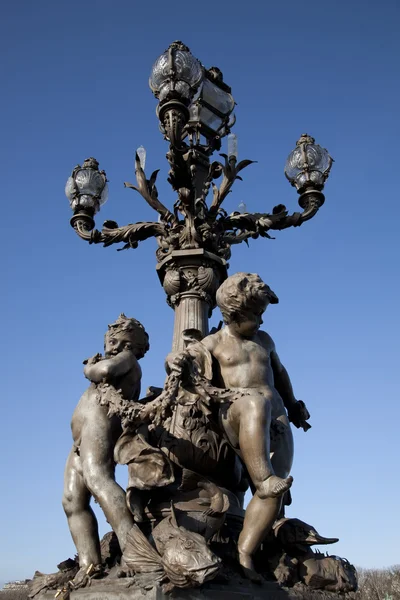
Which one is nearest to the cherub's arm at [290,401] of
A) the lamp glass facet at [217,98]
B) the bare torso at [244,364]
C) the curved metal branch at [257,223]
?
the bare torso at [244,364]

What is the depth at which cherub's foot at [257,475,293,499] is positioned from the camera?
3578 millimetres

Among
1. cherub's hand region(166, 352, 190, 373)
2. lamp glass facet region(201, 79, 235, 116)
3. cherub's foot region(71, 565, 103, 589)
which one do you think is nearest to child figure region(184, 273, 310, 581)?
cherub's hand region(166, 352, 190, 373)

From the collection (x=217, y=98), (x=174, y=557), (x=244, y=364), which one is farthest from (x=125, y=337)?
(x=217, y=98)

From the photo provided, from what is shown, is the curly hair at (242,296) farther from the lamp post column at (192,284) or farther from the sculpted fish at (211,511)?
the lamp post column at (192,284)

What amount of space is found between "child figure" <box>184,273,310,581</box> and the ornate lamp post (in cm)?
118

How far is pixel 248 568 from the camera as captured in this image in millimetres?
3557

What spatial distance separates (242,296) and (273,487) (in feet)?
4.24

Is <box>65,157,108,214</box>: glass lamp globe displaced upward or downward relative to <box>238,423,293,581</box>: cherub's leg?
upward

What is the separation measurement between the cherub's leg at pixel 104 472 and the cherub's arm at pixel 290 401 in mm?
Result: 1336

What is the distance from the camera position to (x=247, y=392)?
4020mm

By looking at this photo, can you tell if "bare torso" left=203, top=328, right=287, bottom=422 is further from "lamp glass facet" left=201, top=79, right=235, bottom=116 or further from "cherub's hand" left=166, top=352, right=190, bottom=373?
"lamp glass facet" left=201, top=79, right=235, bottom=116

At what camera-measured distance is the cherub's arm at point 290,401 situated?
478 cm

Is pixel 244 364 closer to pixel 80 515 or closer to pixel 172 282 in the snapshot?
pixel 80 515

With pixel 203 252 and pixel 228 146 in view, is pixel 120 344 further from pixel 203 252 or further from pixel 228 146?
pixel 228 146
